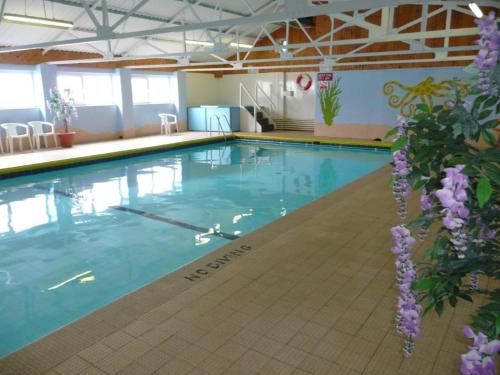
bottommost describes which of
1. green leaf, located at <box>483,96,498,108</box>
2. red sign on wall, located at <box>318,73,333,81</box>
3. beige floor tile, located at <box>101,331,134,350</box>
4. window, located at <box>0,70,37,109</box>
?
beige floor tile, located at <box>101,331,134,350</box>

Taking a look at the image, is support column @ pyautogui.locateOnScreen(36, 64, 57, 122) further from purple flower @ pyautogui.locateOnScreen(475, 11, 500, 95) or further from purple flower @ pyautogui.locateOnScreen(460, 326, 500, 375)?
purple flower @ pyautogui.locateOnScreen(460, 326, 500, 375)

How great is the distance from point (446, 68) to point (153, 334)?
39.1ft

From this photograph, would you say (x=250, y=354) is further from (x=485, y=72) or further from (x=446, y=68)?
(x=446, y=68)

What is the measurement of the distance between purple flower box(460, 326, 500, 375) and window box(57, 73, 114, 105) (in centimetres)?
1271

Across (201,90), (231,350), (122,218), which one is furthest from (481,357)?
(201,90)

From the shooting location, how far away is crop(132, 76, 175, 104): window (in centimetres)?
1480

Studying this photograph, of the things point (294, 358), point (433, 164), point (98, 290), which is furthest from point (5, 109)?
point (433, 164)

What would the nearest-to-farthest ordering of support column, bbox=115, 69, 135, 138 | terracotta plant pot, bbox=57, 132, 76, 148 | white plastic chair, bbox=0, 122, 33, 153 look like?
white plastic chair, bbox=0, 122, 33, 153
terracotta plant pot, bbox=57, 132, 76, 148
support column, bbox=115, 69, 135, 138

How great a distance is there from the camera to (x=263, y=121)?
627 inches

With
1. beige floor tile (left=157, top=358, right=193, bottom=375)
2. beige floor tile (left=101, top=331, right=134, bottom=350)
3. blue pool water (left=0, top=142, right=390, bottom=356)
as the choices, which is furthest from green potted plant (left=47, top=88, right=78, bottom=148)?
beige floor tile (left=157, top=358, right=193, bottom=375)

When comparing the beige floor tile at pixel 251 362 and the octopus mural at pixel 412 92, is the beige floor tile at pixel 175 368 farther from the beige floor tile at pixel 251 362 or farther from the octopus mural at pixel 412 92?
the octopus mural at pixel 412 92

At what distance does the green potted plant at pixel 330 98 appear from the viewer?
1373 centimetres

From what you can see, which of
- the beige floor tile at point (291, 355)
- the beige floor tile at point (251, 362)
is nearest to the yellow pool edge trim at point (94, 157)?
the beige floor tile at point (251, 362)

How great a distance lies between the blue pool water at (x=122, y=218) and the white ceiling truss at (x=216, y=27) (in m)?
2.66
